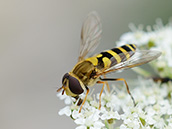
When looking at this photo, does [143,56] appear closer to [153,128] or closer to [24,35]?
[153,128]

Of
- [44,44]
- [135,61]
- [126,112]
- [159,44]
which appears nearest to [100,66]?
[135,61]

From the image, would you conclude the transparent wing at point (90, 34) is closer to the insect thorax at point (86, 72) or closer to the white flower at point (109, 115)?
the insect thorax at point (86, 72)

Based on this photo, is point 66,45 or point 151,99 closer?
point 151,99

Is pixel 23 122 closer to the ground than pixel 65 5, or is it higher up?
closer to the ground

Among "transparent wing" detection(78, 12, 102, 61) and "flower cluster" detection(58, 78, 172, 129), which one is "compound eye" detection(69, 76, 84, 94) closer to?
"flower cluster" detection(58, 78, 172, 129)

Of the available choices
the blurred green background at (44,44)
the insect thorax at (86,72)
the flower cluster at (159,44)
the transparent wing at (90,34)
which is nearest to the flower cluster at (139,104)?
the flower cluster at (159,44)

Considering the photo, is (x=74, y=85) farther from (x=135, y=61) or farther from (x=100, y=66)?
(x=135, y=61)

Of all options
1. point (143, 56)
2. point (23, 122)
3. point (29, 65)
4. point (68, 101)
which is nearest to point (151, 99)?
point (143, 56)
